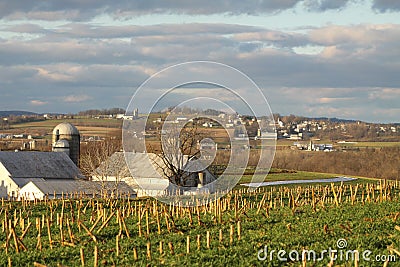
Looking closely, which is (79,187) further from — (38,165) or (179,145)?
(179,145)

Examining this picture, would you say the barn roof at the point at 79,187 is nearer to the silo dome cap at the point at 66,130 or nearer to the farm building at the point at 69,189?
the farm building at the point at 69,189

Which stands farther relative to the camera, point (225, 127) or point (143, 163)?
Result: point (143, 163)

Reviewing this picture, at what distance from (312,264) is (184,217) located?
11.6m

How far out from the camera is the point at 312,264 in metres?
15.6

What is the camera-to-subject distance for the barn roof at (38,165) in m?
66.9

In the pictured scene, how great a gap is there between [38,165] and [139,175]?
11198mm

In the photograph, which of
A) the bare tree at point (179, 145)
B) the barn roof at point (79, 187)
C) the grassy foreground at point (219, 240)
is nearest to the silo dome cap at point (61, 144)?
the barn roof at point (79, 187)

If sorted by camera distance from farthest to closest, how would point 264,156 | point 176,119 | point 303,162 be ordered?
point 303,162 → point 264,156 → point 176,119

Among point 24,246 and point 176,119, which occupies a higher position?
point 176,119

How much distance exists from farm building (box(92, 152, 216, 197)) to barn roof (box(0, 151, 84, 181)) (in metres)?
4.89

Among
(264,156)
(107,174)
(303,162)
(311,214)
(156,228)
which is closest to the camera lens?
(156,228)

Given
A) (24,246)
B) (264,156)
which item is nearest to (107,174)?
(264,156)

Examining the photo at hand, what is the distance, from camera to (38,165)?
6838 cm

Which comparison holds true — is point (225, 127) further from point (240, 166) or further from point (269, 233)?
point (269, 233)
